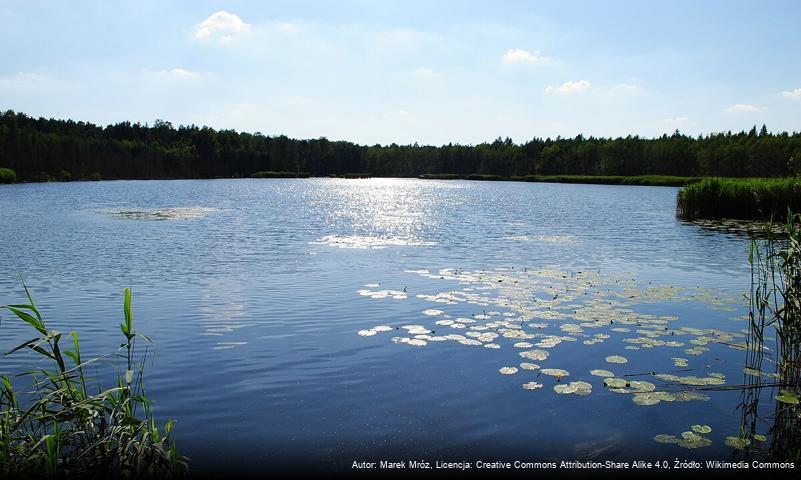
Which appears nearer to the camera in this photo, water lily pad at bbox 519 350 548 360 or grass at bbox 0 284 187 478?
grass at bbox 0 284 187 478

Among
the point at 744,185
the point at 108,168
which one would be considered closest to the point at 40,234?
the point at 744,185

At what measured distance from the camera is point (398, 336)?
13.1m

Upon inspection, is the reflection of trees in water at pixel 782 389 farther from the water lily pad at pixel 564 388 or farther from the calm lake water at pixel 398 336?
the water lily pad at pixel 564 388

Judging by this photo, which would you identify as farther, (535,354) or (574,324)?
(574,324)

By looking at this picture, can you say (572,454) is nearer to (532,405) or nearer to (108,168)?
(532,405)

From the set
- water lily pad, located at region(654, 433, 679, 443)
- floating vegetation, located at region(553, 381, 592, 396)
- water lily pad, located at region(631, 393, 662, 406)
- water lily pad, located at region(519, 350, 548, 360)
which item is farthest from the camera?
water lily pad, located at region(519, 350, 548, 360)

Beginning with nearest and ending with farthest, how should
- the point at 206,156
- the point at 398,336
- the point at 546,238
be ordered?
the point at 398,336 < the point at 546,238 < the point at 206,156

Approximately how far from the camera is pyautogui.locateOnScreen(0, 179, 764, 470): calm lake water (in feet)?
26.5

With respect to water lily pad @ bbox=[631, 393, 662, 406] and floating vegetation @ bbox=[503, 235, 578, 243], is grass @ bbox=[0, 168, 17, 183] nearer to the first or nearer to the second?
floating vegetation @ bbox=[503, 235, 578, 243]

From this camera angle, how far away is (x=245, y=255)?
2609 cm

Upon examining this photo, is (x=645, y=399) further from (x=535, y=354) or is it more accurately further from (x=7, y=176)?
(x=7, y=176)

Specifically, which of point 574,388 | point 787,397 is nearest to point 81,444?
point 574,388

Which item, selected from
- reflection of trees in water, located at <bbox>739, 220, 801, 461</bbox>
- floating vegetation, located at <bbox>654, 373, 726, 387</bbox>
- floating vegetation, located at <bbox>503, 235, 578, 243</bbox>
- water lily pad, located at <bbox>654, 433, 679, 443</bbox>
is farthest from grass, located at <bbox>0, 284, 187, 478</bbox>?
floating vegetation, located at <bbox>503, 235, 578, 243</bbox>

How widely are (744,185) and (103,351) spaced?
47043 millimetres
